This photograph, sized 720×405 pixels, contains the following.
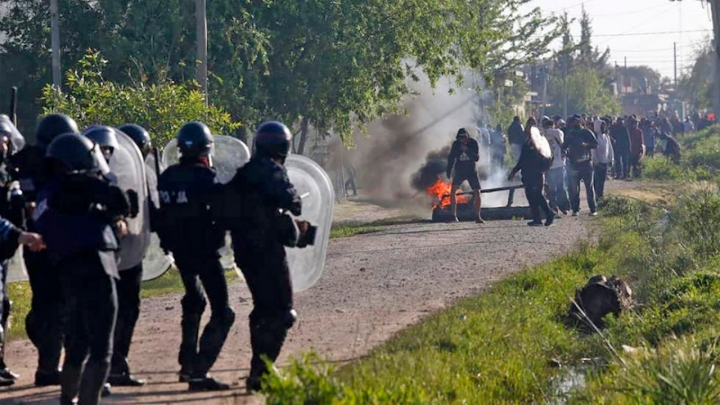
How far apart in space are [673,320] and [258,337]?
425 centimetres

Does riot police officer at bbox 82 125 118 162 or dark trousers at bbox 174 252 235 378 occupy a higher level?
riot police officer at bbox 82 125 118 162

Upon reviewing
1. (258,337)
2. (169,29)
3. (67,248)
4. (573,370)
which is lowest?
(573,370)

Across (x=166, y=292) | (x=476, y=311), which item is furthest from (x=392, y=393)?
(x=166, y=292)

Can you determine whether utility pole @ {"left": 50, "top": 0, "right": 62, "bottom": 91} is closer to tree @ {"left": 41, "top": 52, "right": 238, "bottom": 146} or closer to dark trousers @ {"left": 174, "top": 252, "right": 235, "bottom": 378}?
tree @ {"left": 41, "top": 52, "right": 238, "bottom": 146}

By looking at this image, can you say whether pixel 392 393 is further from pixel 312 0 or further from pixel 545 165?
pixel 312 0

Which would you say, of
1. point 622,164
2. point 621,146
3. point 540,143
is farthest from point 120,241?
point 622,164

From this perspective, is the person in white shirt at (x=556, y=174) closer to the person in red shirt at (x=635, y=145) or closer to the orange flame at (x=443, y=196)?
the orange flame at (x=443, y=196)

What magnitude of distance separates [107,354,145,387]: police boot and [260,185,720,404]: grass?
109 cm

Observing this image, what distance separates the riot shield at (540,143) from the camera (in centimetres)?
1928

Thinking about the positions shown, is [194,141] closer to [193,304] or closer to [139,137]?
[139,137]

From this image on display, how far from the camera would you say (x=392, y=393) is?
19.7ft

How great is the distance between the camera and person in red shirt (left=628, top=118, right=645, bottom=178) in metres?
33.3

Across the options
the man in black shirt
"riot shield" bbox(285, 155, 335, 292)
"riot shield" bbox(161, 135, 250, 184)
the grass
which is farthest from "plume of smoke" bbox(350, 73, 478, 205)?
"riot shield" bbox(285, 155, 335, 292)

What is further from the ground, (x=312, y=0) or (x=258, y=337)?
(x=312, y=0)
